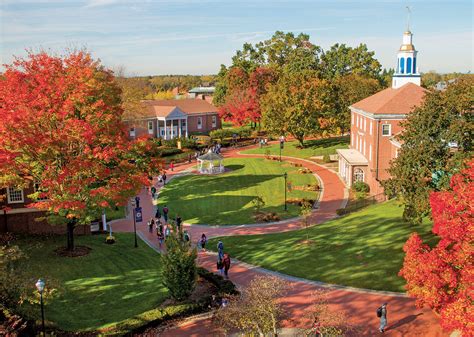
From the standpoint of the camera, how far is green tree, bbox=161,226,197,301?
23.0m

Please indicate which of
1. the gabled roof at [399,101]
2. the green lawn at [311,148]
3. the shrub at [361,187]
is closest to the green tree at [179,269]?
the shrub at [361,187]

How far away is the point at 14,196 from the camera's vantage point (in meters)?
32.8

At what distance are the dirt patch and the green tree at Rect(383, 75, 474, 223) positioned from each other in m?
20.3

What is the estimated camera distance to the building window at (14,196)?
3253 cm

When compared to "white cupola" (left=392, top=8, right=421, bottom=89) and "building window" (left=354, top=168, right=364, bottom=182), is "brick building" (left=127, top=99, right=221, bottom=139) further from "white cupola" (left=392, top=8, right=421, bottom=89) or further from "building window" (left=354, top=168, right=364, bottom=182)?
"white cupola" (left=392, top=8, right=421, bottom=89)

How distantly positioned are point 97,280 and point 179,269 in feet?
19.5

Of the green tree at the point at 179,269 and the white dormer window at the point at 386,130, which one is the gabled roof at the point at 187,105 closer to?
the white dormer window at the point at 386,130

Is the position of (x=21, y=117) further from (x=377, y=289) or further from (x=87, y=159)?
(x=377, y=289)

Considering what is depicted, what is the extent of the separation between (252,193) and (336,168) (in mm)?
16105

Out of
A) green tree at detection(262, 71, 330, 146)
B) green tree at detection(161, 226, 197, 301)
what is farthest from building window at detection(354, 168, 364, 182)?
green tree at detection(161, 226, 197, 301)

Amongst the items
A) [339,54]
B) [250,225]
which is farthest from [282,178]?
[339,54]

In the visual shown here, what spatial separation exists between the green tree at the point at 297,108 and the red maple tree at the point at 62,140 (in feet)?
140

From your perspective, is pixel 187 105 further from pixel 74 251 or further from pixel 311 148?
pixel 74 251

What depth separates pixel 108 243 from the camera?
108 feet
